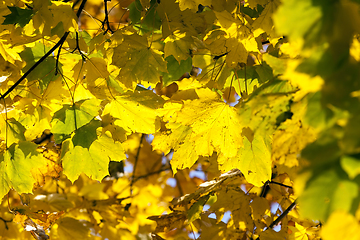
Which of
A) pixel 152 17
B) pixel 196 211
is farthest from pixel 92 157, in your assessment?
pixel 152 17

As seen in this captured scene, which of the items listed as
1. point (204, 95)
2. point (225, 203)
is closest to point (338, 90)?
point (204, 95)

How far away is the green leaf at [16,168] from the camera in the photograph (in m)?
1.81

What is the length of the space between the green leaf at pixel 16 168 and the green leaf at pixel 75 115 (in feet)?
0.88

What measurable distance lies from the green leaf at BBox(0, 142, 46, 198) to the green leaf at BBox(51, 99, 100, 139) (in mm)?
267

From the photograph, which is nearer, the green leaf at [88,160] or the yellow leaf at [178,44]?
the yellow leaf at [178,44]

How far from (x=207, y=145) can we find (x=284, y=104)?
0.69m

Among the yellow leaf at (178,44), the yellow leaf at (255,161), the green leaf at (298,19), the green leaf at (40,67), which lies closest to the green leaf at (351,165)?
the green leaf at (298,19)

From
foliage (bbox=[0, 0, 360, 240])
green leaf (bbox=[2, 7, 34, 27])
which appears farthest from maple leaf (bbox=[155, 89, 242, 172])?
green leaf (bbox=[2, 7, 34, 27])

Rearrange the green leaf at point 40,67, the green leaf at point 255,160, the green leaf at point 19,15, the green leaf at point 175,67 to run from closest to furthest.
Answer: the green leaf at point 19,15, the green leaf at point 255,160, the green leaf at point 40,67, the green leaf at point 175,67

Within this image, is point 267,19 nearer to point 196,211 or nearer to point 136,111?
point 136,111

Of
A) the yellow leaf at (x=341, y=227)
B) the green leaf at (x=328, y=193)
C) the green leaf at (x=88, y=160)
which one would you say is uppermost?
the green leaf at (x=328, y=193)

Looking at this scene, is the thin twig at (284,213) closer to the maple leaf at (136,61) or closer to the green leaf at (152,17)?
the maple leaf at (136,61)

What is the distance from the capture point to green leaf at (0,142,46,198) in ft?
5.92

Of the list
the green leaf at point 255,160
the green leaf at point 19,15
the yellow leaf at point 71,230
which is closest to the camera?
the green leaf at point 19,15
